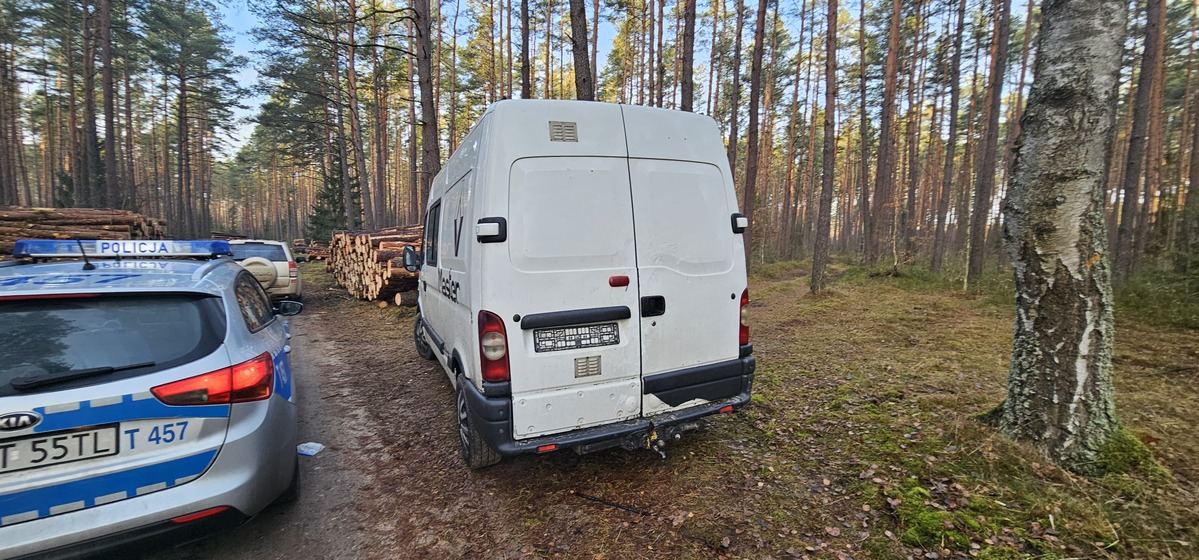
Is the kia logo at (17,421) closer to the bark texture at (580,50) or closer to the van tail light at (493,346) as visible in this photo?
the van tail light at (493,346)

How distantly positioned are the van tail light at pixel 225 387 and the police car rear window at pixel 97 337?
0.40ft

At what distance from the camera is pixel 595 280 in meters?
3.00

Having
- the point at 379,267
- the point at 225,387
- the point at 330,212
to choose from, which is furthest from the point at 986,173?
the point at 330,212

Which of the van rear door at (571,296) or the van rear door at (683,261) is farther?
the van rear door at (683,261)

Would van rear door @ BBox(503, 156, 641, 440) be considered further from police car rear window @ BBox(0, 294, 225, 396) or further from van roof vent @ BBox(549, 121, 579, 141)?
police car rear window @ BBox(0, 294, 225, 396)

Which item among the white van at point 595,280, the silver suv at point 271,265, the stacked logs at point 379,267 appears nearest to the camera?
the white van at point 595,280

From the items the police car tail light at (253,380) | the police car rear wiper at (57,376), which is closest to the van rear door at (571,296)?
the police car tail light at (253,380)

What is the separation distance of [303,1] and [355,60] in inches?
310

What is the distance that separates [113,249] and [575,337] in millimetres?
3861

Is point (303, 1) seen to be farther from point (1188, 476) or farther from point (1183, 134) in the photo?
point (1183, 134)

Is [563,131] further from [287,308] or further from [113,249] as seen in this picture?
[113,249]

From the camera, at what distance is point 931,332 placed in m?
7.25

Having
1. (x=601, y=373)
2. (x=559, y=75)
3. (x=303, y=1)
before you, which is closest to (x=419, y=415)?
(x=601, y=373)

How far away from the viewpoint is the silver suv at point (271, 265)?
10055 millimetres
